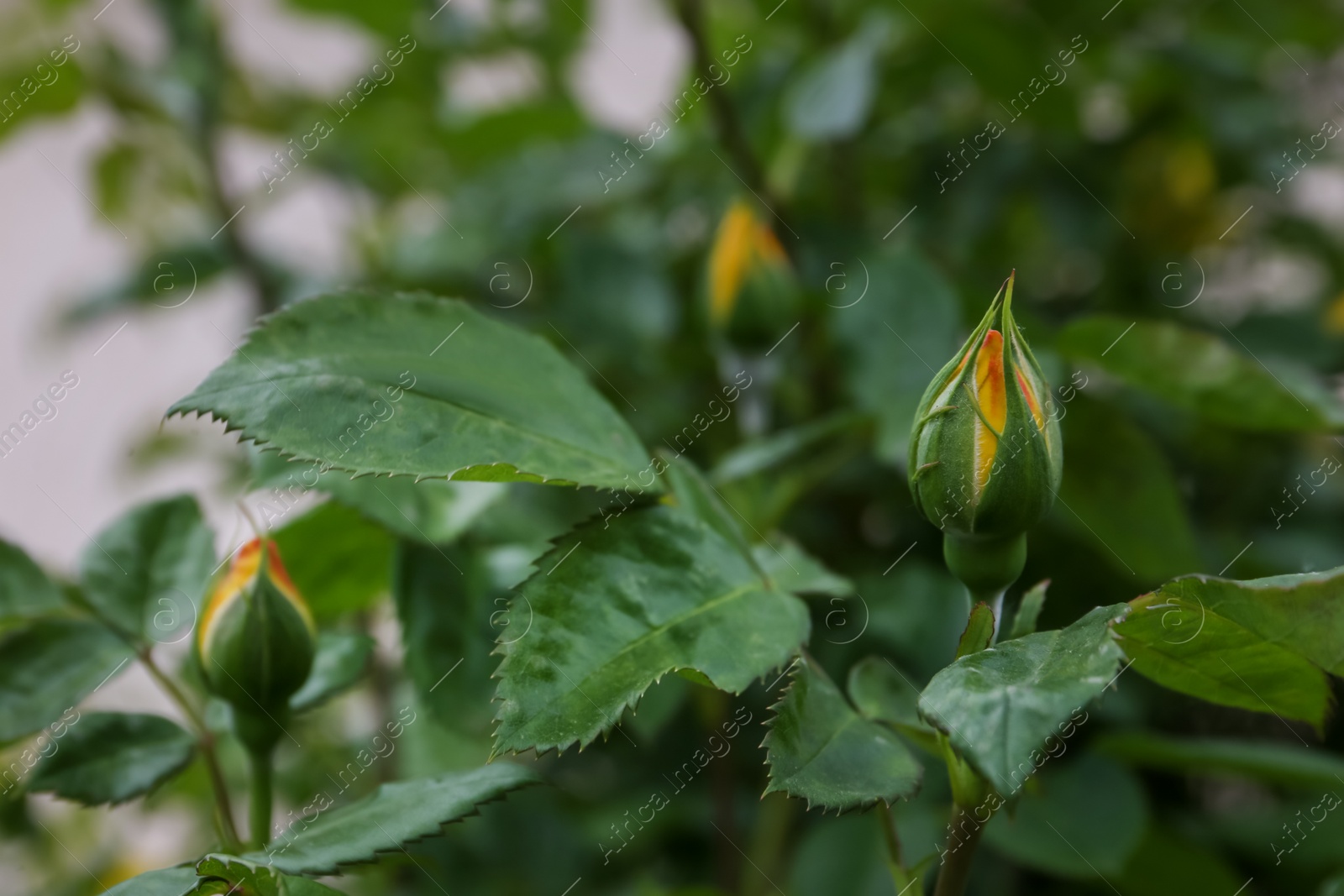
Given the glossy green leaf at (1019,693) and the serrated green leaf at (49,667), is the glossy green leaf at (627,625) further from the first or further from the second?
the serrated green leaf at (49,667)

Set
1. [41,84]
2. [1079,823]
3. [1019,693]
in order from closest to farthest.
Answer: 1. [1019,693]
2. [1079,823]
3. [41,84]

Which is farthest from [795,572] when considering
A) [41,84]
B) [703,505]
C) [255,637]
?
[41,84]

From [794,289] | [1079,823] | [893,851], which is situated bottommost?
[1079,823]

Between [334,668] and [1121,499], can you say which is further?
[1121,499]

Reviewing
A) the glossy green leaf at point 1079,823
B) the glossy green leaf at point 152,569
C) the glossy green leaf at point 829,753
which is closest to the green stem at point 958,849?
the glossy green leaf at point 829,753

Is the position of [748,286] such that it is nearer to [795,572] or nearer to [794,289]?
→ [794,289]

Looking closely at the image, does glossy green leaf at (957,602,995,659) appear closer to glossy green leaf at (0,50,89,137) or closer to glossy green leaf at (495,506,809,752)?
glossy green leaf at (495,506,809,752)
